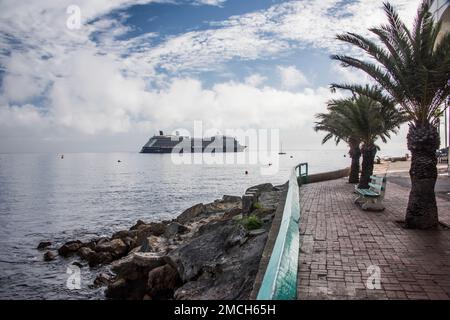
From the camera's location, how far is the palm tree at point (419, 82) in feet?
25.4

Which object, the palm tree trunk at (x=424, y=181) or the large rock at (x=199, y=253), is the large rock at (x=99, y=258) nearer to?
the large rock at (x=199, y=253)

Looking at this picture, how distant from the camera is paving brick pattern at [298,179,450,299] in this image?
14.8 feet

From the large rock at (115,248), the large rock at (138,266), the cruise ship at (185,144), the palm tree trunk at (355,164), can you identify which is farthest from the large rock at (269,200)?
the cruise ship at (185,144)

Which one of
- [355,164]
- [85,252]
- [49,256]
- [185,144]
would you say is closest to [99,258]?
[85,252]

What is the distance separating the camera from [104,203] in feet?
111

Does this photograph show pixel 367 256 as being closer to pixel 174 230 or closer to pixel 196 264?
pixel 196 264

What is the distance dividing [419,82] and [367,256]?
4.17 metres

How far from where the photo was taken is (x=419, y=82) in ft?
25.7

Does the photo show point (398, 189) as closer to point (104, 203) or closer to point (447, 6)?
point (447, 6)

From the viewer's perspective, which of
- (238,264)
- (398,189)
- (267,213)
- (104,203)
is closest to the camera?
(238,264)

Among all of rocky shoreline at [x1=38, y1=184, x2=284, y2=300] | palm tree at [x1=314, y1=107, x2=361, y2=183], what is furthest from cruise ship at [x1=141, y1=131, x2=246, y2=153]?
rocky shoreline at [x1=38, y1=184, x2=284, y2=300]

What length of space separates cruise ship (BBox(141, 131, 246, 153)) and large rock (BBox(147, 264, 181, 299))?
Result: 150m
